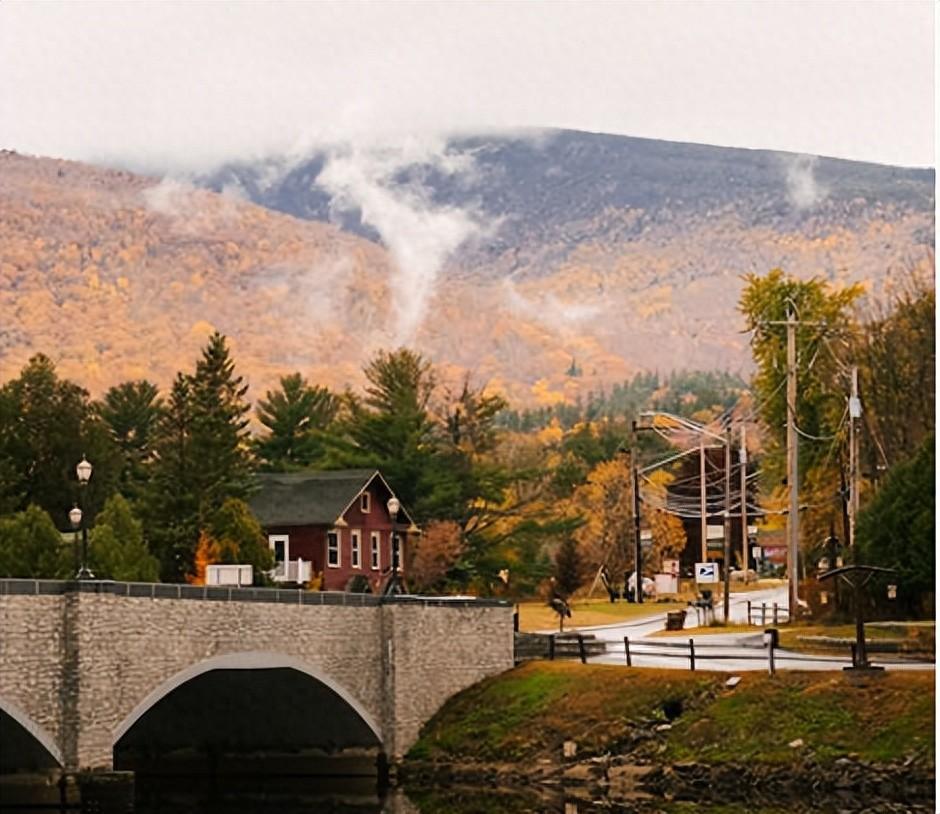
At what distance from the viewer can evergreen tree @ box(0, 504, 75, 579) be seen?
177 ft

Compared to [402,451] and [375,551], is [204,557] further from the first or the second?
[402,451]

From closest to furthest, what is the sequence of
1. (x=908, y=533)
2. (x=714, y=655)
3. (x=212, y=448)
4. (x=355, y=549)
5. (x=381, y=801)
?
(x=381, y=801)
(x=714, y=655)
(x=908, y=533)
(x=212, y=448)
(x=355, y=549)

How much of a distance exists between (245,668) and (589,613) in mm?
25232

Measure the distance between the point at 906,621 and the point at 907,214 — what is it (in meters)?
153

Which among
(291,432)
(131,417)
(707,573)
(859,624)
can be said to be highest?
(131,417)

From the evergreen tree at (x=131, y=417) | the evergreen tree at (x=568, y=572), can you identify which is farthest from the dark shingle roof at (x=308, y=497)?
the evergreen tree at (x=131, y=417)

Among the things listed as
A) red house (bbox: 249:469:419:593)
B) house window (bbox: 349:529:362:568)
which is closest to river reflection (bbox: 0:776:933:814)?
red house (bbox: 249:469:419:593)

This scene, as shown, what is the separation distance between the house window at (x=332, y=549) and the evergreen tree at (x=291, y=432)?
15.6 m

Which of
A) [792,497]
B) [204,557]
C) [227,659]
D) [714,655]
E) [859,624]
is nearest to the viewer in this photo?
[227,659]

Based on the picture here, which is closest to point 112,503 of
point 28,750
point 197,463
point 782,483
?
point 197,463

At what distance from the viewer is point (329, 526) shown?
6706 cm

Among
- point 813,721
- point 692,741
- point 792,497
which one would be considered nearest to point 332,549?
point 792,497

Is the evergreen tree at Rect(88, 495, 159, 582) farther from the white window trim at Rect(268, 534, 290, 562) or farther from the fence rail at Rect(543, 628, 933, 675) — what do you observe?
the white window trim at Rect(268, 534, 290, 562)

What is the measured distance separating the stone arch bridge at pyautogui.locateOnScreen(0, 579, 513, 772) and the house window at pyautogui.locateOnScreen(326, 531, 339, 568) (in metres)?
19.3
